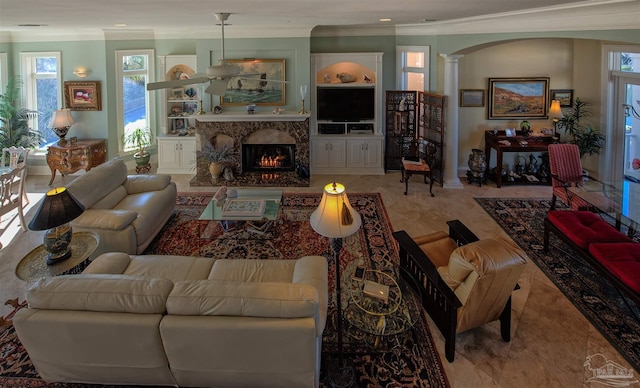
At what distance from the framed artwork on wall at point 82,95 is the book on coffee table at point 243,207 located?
15.0 ft

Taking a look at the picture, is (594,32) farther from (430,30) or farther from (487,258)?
(487,258)

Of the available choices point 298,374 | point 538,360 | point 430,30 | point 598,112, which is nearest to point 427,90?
point 430,30

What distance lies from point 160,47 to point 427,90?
538 cm

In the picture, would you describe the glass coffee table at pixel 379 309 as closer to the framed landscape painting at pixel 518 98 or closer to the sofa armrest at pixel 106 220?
the sofa armrest at pixel 106 220

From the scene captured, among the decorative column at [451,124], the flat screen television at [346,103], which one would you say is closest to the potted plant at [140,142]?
the flat screen television at [346,103]

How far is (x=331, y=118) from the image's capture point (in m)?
8.98

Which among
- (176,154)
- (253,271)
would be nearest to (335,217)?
(253,271)

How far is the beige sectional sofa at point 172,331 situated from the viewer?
9.12ft

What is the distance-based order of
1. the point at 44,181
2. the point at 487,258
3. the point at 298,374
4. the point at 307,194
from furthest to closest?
the point at 44,181
the point at 307,194
the point at 487,258
the point at 298,374

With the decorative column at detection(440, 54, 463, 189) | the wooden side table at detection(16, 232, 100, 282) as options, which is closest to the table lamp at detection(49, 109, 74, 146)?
the wooden side table at detection(16, 232, 100, 282)

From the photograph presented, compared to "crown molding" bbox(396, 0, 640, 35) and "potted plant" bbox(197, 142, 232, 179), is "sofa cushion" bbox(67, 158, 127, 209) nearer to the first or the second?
"potted plant" bbox(197, 142, 232, 179)

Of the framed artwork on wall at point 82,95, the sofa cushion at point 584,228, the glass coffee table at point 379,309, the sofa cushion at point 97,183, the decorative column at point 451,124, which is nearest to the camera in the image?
the glass coffee table at point 379,309

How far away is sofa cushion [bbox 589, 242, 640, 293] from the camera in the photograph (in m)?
3.75

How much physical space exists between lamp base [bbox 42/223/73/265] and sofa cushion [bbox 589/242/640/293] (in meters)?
4.75
